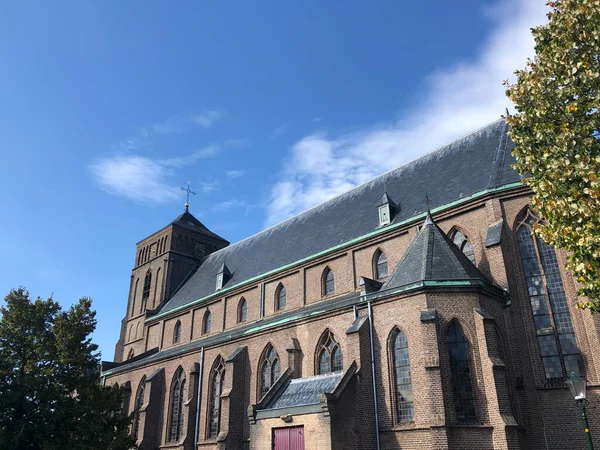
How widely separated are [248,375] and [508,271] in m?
13.4

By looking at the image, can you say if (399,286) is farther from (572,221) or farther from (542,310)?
(572,221)

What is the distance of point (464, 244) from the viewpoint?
73.3 ft

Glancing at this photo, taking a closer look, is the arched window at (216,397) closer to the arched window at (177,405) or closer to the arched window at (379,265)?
the arched window at (177,405)

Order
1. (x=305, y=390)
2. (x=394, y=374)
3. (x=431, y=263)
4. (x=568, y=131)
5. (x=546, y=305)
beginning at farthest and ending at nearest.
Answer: (x=305, y=390), (x=431, y=263), (x=546, y=305), (x=394, y=374), (x=568, y=131)

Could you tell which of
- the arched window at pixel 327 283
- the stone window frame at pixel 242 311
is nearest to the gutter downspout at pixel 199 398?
the stone window frame at pixel 242 311

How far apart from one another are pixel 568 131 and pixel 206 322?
27.6 metres

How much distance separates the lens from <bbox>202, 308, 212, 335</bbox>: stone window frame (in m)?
34.2

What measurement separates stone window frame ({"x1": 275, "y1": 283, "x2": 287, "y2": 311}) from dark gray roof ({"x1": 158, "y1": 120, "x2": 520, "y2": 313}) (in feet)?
4.64

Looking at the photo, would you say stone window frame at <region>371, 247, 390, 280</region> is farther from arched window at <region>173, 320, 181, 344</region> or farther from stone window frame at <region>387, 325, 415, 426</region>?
arched window at <region>173, 320, 181, 344</region>

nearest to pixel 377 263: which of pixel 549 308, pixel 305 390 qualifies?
pixel 305 390

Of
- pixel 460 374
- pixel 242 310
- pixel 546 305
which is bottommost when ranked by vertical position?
pixel 460 374

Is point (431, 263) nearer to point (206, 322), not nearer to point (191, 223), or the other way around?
point (206, 322)

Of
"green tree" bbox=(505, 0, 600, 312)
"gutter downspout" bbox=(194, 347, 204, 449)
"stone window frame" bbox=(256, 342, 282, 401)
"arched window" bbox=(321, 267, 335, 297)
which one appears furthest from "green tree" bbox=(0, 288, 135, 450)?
"green tree" bbox=(505, 0, 600, 312)

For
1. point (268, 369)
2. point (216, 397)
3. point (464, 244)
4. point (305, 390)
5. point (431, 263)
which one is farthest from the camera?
point (216, 397)
